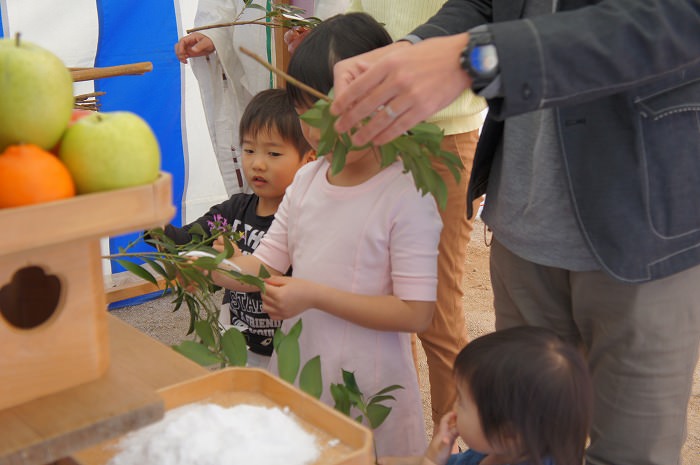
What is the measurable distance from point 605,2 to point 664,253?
410mm

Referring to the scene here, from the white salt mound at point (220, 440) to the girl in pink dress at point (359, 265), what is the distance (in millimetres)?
Answer: 651

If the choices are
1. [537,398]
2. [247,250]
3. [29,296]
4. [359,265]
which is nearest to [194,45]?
[247,250]

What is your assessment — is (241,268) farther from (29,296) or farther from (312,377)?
(29,296)

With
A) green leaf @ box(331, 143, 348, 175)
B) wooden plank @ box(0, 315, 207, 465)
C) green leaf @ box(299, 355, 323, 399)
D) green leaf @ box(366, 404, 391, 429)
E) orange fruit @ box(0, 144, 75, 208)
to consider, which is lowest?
green leaf @ box(366, 404, 391, 429)

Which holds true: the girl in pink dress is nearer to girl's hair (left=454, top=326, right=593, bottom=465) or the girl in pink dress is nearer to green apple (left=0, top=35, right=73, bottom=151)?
girl's hair (left=454, top=326, right=593, bottom=465)

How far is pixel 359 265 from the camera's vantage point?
162 centimetres

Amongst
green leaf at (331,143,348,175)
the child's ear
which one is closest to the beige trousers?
the child's ear

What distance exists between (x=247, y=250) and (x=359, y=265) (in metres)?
0.64

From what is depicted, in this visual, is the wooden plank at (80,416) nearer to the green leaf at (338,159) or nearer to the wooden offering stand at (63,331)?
the wooden offering stand at (63,331)

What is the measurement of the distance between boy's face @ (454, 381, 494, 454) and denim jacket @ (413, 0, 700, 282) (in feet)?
1.09

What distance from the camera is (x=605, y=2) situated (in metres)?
1.04

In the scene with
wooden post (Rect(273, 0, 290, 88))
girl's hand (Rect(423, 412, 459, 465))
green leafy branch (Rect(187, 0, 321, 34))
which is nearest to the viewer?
girl's hand (Rect(423, 412, 459, 465))

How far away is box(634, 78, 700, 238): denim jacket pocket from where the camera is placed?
1.15 meters

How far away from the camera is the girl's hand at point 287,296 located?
153cm
